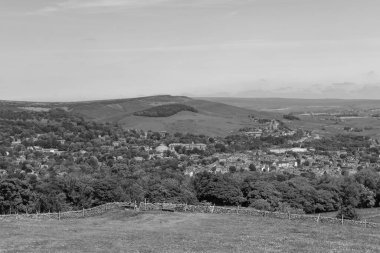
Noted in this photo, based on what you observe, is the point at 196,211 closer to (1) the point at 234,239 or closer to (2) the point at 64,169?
(1) the point at 234,239

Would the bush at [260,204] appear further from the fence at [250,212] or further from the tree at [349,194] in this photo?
the fence at [250,212]

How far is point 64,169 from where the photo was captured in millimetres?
152375

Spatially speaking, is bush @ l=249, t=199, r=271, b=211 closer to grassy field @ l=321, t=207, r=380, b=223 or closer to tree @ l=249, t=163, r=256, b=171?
grassy field @ l=321, t=207, r=380, b=223

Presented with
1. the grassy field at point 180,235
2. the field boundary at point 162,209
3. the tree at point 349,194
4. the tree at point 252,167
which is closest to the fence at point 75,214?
the field boundary at point 162,209

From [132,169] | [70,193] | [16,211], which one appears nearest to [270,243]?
[16,211]

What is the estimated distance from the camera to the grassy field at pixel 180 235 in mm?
39406

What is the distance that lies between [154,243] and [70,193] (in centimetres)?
5368

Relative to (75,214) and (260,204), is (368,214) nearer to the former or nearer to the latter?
(260,204)

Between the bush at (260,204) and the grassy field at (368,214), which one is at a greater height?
the bush at (260,204)

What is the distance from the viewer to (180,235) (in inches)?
1825

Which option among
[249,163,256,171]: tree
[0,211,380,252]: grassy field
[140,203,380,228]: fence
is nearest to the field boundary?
[140,203,380,228]: fence

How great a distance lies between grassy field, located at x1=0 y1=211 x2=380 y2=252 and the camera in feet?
129

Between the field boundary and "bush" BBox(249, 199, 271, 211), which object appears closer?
the field boundary

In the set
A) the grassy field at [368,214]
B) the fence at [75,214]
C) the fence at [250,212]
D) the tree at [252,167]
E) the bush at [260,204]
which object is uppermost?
the fence at [250,212]
